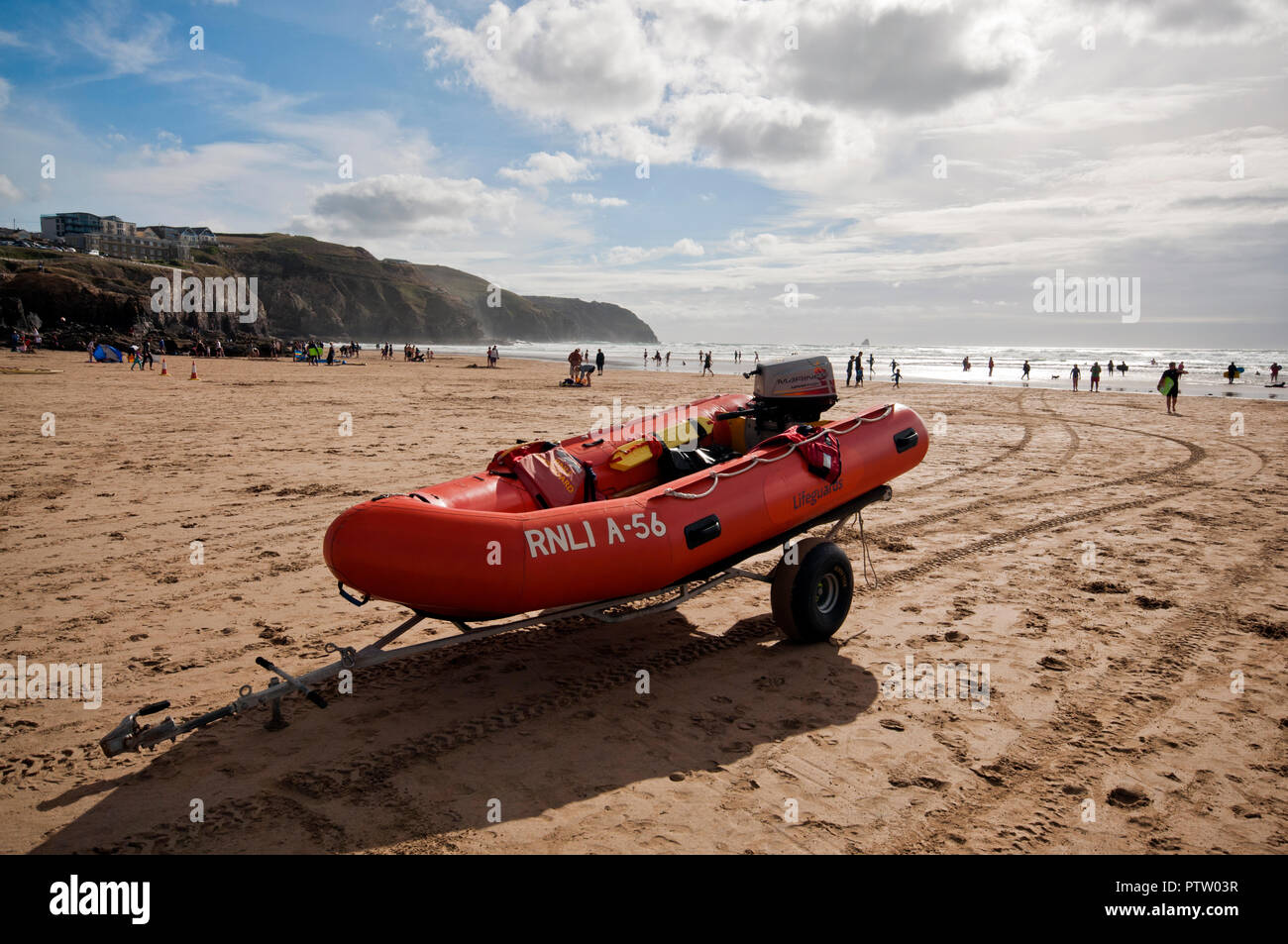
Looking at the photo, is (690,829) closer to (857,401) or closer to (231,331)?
(857,401)

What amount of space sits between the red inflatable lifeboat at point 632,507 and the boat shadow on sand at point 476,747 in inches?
22.6

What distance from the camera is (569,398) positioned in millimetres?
19688

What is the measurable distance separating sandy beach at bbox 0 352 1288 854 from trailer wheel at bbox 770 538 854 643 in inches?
7.0

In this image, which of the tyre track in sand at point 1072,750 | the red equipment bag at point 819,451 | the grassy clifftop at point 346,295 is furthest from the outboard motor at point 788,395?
the grassy clifftop at point 346,295

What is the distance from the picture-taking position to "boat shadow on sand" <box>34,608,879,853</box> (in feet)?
8.98

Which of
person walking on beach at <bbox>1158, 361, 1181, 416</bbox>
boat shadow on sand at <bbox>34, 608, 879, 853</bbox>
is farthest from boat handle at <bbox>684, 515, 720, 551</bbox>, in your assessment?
person walking on beach at <bbox>1158, 361, 1181, 416</bbox>

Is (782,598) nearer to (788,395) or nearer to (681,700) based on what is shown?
(681,700)

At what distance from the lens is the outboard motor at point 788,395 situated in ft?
18.7

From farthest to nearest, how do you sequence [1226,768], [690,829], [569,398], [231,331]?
[231,331]
[569,398]
[1226,768]
[690,829]

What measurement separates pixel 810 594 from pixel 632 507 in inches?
56.6

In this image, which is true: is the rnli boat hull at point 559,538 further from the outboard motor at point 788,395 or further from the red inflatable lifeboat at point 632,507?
the outboard motor at point 788,395
